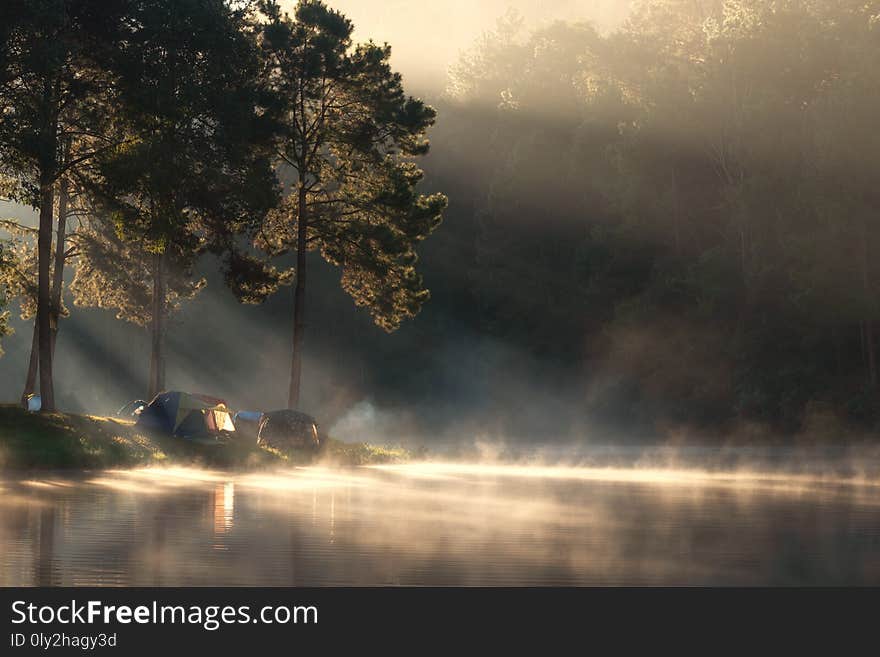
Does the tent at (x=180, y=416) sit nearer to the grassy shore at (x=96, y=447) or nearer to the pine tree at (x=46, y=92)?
the grassy shore at (x=96, y=447)

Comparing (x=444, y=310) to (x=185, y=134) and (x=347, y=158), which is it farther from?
(x=185, y=134)

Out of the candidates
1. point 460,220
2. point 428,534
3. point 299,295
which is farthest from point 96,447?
point 460,220

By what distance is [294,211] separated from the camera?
51781mm

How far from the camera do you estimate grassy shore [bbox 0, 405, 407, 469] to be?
32.9 metres

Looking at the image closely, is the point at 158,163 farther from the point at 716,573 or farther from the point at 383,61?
the point at 716,573

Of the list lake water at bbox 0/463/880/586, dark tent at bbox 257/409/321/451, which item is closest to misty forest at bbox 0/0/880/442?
dark tent at bbox 257/409/321/451

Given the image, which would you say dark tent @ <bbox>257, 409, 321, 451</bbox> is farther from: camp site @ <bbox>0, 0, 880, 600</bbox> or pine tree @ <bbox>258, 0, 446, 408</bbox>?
pine tree @ <bbox>258, 0, 446, 408</bbox>

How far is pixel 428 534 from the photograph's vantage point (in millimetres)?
16156

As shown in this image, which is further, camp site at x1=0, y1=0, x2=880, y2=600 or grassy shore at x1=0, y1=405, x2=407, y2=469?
grassy shore at x1=0, y1=405, x2=407, y2=469

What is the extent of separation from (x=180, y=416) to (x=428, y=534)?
103 feet

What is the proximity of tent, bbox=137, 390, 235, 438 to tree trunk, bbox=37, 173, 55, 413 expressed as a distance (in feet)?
23.8

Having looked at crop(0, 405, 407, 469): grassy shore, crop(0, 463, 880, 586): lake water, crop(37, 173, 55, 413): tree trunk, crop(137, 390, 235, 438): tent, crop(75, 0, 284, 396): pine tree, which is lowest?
crop(0, 463, 880, 586): lake water
